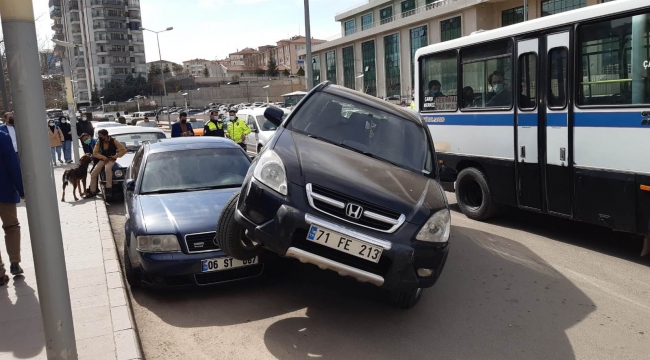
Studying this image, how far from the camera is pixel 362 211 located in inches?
164

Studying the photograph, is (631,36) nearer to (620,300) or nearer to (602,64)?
(602,64)

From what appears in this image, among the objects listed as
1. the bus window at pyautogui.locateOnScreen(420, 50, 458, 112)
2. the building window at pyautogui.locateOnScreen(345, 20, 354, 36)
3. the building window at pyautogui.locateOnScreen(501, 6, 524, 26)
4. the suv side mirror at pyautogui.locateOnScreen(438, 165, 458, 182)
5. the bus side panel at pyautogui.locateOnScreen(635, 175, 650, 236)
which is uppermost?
the building window at pyautogui.locateOnScreen(345, 20, 354, 36)

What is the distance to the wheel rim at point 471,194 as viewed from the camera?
8.62 meters

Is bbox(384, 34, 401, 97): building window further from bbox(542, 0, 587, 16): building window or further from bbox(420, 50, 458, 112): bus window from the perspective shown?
bbox(420, 50, 458, 112): bus window

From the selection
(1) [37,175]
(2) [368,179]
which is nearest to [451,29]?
(2) [368,179]

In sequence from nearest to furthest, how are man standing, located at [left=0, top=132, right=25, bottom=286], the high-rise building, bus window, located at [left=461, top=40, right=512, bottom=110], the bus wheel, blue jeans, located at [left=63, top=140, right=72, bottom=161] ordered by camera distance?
man standing, located at [left=0, top=132, right=25, bottom=286] → bus window, located at [left=461, top=40, right=512, bottom=110] → the bus wheel → blue jeans, located at [left=63, top=140, right=72, bottom=161] → the high-rise building

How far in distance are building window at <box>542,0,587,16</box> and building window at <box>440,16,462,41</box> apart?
9.91 m

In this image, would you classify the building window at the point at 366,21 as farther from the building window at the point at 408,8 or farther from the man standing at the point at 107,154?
the man standing at the point at 107,154

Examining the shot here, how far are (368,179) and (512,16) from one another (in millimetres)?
54617

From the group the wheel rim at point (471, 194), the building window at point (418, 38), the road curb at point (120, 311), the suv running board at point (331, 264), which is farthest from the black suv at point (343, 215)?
the building window at point (418, 38)

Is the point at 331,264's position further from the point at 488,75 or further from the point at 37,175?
the point at 488,75

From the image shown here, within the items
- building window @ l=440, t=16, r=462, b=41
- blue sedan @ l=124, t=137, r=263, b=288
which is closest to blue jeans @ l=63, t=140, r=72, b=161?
blue sedan @ l=124, t=137, r=263, b=288

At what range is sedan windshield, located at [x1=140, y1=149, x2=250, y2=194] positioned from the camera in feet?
20.5

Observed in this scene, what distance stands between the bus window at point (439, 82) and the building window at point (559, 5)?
4237 centimetres
